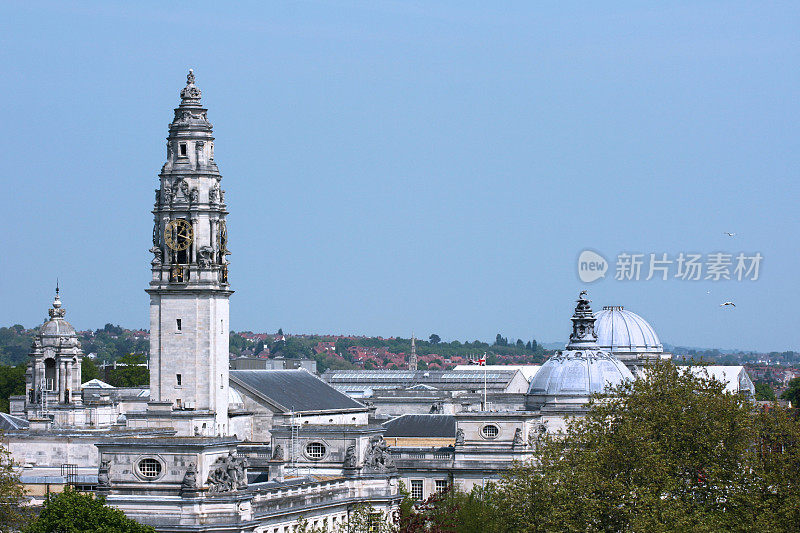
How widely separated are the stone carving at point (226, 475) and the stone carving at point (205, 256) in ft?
102

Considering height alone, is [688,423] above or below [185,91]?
below

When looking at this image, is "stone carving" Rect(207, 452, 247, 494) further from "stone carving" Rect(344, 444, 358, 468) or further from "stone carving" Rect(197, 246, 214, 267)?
"stone carving" Rect(197, 246, 214, 267)

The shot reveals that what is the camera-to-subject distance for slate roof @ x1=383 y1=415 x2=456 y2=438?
160375 millimetres

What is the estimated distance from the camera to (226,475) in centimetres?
9788

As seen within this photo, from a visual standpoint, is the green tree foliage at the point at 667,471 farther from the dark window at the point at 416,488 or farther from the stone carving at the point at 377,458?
the dark window at the point at 416,488

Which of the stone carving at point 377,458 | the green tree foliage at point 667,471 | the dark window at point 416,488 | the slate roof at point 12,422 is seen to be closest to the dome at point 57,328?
the slate roof at point 12,422

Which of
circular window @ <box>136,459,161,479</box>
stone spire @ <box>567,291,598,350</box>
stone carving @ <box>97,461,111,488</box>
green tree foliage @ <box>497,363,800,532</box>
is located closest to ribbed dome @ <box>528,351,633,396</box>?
stone spire @ <box>567,291,598,350</box>

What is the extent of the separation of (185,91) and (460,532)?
38280 mm

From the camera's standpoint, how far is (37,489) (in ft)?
349

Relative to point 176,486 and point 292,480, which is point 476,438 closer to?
point 292,480

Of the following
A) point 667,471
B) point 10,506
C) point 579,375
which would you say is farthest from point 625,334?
point 10,506

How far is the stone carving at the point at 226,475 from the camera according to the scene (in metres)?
97.3

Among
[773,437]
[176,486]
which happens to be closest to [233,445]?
[176,486]

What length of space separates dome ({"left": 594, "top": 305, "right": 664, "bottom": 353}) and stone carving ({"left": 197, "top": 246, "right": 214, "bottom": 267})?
66551mm
